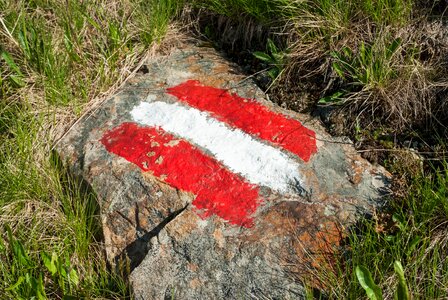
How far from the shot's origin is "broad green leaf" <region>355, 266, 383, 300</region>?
2.37 meters

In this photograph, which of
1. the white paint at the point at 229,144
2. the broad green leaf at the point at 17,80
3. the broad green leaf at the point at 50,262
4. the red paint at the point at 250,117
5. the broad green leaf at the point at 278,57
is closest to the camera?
the broad green leaf at the point at 50,262

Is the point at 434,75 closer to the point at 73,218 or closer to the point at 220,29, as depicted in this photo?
the point at 220,29

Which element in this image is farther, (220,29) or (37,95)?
(220,29)

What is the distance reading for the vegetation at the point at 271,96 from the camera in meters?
2.63

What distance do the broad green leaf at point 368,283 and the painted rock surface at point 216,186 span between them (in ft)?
0.79

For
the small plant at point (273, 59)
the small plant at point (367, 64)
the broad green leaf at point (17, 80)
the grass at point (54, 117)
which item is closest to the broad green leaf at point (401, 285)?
the small plant at point (367, 64)

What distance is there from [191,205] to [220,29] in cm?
142

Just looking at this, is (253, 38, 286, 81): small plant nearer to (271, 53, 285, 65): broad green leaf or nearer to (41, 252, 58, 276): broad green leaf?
(271, 53, 285, 65): broad green leaf

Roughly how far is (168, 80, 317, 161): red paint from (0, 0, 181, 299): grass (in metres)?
0.48

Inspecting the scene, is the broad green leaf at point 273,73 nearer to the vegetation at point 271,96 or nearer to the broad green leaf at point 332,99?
the vegetation at point 271,96

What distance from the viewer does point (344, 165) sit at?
2936mm

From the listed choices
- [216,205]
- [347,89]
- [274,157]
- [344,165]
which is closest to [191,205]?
[216,205]

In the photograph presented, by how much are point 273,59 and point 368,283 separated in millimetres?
1472

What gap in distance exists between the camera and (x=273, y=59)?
11.2 feet
